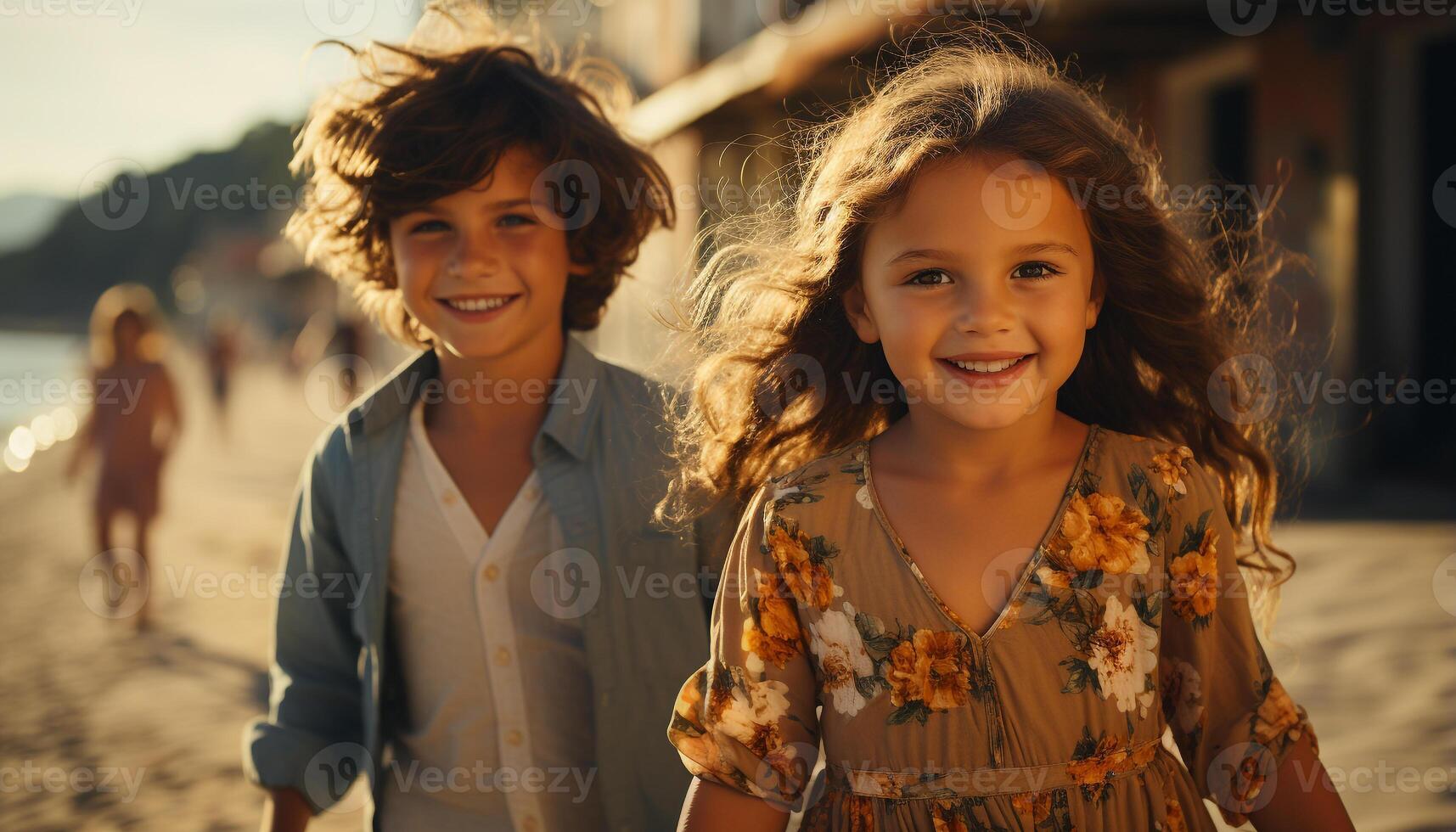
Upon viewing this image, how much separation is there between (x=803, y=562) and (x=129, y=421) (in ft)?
23.0

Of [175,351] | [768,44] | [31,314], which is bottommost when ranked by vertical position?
[768,44]

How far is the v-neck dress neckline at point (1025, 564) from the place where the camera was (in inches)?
64.0

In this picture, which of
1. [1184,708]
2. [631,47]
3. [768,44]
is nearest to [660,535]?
[1184,708]

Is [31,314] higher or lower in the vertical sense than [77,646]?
higher

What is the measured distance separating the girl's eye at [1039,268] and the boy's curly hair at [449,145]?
1.11m

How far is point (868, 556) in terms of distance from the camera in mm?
1695

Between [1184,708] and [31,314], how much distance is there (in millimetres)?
116113

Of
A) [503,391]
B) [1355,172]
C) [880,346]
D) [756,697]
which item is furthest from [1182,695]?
[1355,172]

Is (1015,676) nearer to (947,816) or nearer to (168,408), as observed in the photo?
(947,816)

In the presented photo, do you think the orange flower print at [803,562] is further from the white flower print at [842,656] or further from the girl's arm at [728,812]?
the girl's arm at [728,812]

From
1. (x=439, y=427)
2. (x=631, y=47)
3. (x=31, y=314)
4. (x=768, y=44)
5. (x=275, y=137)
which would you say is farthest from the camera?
(x=31, y=314)

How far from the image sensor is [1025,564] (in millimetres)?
1666

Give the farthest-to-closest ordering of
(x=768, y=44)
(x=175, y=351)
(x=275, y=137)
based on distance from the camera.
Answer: (x=275, y=137)
(x=175, y=351)
(x=768, y=44)

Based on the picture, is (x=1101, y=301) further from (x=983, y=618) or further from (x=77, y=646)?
(x=77, y=646)
